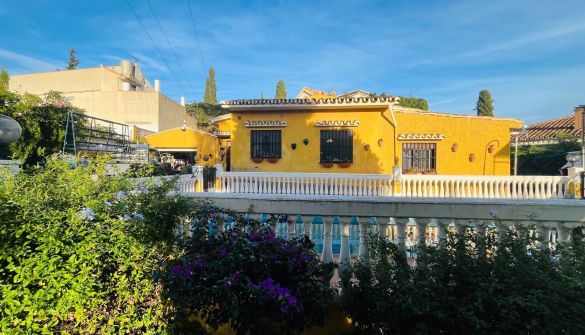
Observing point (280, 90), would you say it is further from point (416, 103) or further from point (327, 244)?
point (327, 244)

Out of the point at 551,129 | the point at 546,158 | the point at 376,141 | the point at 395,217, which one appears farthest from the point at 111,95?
the point at 551,129

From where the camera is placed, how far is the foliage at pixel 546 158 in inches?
666

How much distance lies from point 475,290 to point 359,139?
41.3 ft

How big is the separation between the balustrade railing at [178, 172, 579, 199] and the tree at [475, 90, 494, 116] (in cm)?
2834

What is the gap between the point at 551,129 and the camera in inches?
904

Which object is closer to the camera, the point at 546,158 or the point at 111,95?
the point at 546,158

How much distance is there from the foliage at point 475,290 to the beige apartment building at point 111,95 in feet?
103

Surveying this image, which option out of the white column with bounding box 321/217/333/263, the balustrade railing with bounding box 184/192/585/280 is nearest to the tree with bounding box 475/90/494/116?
the balustrade railing with bounding box 184/192/585/280

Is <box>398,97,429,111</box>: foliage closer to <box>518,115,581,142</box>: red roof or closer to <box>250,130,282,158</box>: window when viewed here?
<box>518,115,581,142</box>: red roof

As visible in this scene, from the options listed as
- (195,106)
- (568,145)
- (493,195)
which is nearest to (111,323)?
(493,195)

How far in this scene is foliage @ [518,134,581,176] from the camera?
1691 cm

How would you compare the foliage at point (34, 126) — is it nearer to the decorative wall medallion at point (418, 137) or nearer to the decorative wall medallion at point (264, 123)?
the decorative wall medallion at point (264, 123)

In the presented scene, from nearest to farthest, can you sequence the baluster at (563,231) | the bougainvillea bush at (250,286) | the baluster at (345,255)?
the bougainvillea bush at (250,286) → the baluster at (345,255) → the baluster at (563,231)

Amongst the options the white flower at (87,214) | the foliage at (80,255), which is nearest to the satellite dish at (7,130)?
the foliage at (80,255)
